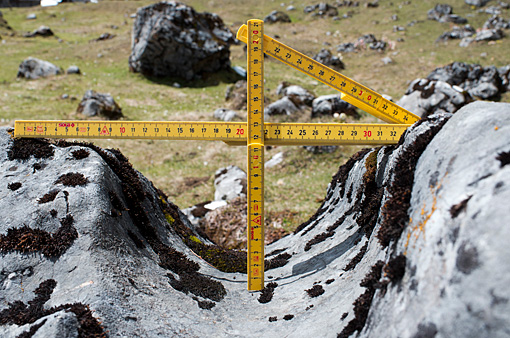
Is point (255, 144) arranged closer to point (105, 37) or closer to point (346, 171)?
point (346, 171)

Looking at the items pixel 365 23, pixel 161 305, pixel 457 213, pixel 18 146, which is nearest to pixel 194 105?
A: pixel 18 146

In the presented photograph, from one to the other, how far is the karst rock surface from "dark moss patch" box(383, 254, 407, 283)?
0.01 metres

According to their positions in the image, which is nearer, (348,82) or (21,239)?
(21,239)

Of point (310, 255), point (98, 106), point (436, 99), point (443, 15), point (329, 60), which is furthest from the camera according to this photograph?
point (443, 15)

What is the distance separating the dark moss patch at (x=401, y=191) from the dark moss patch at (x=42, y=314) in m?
4.75

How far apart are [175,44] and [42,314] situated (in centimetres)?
4269

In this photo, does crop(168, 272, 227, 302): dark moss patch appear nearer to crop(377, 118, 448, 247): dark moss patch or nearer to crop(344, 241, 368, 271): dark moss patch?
crop(344, 241, 368, 271): dark moss patch

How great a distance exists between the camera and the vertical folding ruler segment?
23.5 ft

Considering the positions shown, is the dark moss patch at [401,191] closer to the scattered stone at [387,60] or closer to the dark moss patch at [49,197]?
the dark moss patch at [49,197]

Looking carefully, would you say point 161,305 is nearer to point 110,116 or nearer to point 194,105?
point 110,116

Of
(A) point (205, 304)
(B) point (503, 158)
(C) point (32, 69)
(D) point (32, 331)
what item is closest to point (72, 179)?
(D) point (32, 331)

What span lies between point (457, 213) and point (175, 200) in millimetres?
18194

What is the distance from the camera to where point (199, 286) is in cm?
753

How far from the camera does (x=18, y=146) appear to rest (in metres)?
7.69
